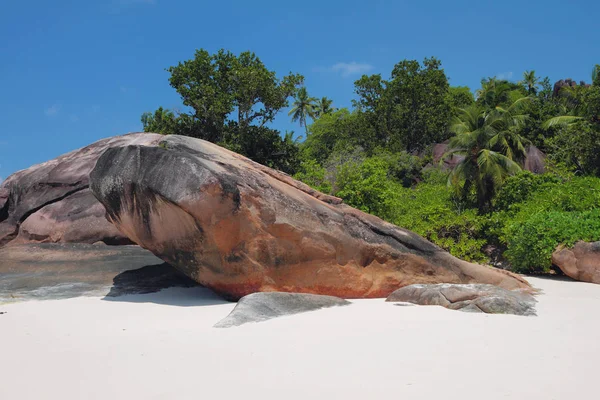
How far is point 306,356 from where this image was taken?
3.40 meters

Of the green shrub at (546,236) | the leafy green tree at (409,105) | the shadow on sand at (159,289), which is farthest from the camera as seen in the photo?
the leafy green tree at (409,105)

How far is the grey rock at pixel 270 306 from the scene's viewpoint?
4.67 meters

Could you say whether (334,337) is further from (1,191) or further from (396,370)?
(1,191)

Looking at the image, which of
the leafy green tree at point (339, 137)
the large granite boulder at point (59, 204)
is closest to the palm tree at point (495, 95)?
the leafy green tree at point (339, 137)

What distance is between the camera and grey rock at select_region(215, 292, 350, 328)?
15.3ft

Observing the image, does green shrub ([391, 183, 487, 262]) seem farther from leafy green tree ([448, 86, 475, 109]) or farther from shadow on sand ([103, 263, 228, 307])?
leafy green tree ([448, 86, 475, 109])

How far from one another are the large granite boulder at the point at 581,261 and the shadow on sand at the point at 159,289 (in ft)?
22.0

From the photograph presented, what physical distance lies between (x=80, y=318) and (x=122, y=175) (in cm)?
209

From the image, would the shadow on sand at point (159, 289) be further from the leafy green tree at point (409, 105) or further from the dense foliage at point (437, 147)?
the leafy green tree at point (409, 105)

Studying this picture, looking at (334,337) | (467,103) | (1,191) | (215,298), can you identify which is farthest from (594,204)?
(467,103)

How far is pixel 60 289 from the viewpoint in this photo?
6828mm

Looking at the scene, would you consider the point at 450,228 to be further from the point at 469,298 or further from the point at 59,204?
the point at 59,204

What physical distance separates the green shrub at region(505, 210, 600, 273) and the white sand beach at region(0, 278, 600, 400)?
5.09 meters

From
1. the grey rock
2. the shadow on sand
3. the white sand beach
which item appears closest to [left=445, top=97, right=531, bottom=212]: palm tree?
the shadow on sand
